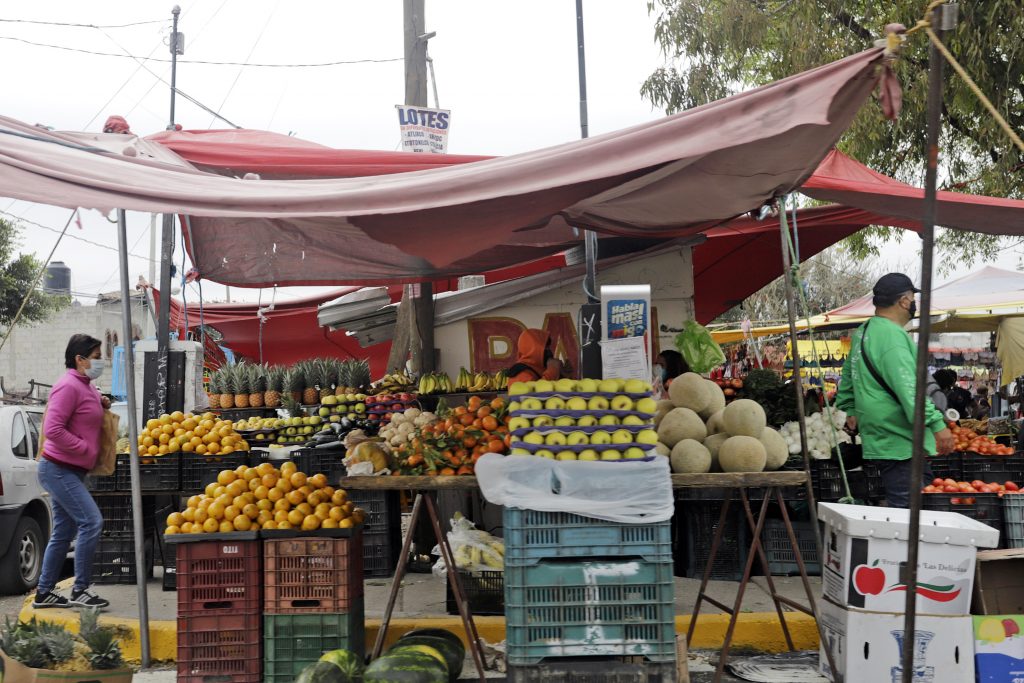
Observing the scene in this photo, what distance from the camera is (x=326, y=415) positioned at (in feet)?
30.8

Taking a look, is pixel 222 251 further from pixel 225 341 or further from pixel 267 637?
pixel 225 341

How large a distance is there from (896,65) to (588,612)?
9672mm

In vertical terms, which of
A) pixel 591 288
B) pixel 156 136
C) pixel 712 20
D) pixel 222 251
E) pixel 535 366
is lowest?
pixel 535 366

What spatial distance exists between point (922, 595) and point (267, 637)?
11.8 ft

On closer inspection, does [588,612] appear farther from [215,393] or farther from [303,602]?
[215,393]

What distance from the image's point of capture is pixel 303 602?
5.41 m

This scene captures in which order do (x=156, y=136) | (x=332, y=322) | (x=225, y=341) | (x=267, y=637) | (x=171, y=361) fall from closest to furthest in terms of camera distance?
(x=267, y=637)
(x=156, y=136)
(x=171, y=361)
(x=332, y=322)
(x=225, y=341)

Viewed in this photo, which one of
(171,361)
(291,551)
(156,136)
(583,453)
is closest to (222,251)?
(156,136)

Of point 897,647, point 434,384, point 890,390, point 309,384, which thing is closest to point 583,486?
point 897,647

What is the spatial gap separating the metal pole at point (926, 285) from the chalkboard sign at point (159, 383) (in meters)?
7.45

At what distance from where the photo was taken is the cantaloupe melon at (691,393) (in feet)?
19.5

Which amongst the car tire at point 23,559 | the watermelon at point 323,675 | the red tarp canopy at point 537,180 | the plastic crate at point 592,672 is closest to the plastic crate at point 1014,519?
the red tarp canopy at point 537,180

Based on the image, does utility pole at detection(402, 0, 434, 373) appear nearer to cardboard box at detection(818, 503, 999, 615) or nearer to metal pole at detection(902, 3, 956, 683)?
cardboard box at detection(818, 503, 999, 615)

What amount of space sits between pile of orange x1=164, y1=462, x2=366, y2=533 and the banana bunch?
3.80 m
